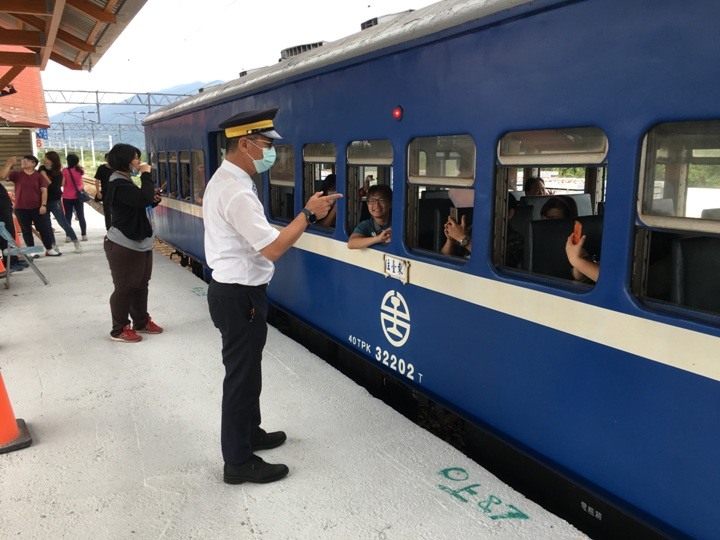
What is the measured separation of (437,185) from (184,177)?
284 inches

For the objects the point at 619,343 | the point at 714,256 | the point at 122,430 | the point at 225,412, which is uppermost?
the point at 714,256

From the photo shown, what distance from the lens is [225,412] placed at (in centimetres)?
311

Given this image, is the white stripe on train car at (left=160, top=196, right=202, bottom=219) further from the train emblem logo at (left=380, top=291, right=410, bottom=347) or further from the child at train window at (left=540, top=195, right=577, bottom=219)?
the child at train window at (left=540, top=195, right=577, bottom=219)

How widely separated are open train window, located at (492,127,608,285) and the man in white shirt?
2.95 feet

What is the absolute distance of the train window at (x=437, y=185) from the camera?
339 cm

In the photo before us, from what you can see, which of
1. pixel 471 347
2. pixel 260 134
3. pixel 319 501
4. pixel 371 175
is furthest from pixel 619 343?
pixel 371 175

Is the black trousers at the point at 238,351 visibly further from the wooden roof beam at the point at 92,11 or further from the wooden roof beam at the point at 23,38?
the wooden roof beam at the point at 23,38

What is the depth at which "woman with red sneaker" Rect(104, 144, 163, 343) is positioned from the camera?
5.43m

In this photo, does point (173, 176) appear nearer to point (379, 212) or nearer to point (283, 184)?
point (283, 184)

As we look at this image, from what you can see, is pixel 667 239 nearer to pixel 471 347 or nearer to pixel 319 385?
pixel 471 347

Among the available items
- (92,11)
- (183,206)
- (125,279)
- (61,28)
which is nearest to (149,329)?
(125,279)

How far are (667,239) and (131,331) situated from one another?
484cm

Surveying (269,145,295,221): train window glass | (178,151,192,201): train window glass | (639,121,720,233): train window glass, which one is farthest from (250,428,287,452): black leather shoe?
(178,151,192,201): train window glass

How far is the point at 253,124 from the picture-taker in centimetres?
295
